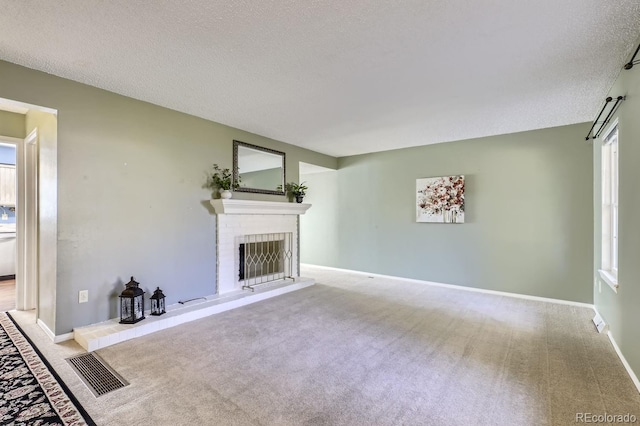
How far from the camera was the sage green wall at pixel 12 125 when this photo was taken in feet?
11.2

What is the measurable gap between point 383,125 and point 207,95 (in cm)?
232

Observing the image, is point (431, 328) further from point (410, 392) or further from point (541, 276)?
point (541, 276)

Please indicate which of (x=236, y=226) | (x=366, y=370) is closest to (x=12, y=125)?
(x=236, y=226)

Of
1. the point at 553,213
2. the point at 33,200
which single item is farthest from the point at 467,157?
the point at 33,200

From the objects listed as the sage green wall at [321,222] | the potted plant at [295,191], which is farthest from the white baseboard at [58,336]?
the sage green wall at [321,222]

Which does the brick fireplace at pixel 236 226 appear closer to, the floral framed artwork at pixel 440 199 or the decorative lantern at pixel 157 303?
the decorative lantern at pixel 157 303

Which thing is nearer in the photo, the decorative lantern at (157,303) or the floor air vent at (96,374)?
the floor air vent at (96,374)

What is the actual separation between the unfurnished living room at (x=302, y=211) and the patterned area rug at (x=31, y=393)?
0.02m

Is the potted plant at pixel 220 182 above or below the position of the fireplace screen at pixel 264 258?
above

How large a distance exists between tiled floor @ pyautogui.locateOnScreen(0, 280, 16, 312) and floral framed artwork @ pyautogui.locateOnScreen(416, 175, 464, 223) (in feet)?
20.2

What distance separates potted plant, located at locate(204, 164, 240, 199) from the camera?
395 centimetres

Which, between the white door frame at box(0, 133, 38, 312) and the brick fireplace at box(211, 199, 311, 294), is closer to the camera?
the white door frame at box(0, 133, 38, 312)

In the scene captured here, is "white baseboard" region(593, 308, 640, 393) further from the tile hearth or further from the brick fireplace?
the brick fireplace

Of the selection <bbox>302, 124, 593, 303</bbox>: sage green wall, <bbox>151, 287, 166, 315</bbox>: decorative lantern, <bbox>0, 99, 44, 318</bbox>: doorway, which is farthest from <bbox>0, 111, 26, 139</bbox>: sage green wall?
<bbox>302, 124, 593, 303</bbox>: sage green wall
